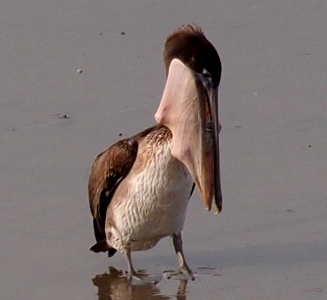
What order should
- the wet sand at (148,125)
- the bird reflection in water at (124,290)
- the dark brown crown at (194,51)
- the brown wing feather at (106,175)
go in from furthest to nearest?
the brown wing feather at (106,175) → the wet sand at (148,125) → the bird reflection in water at (124,290) → the dark brown crown at (194,51)

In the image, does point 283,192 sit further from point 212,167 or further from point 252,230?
point 212,167

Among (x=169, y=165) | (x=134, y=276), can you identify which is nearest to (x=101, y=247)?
(x=134, y=276)

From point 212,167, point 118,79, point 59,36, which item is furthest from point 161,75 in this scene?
point 212,167

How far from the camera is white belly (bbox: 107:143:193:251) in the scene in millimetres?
7738

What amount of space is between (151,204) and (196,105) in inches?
30.0

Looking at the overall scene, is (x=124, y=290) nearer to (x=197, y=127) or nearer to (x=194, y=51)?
(x=197, y=127)

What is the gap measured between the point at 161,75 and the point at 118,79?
386 millimetres

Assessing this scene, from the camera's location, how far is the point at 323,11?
1242cm

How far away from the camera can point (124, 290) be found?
7922 mm

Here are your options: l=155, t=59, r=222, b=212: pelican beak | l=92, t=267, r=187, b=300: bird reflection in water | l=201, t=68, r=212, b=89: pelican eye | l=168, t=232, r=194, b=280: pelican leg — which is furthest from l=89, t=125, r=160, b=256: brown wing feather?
l=201, t=68, r=212, b=89: pelican eye

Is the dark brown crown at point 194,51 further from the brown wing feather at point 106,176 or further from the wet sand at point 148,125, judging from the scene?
the wet sand at point 148,125

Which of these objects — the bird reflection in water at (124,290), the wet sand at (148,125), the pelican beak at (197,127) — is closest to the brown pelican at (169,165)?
the pelican beak at (197,127)

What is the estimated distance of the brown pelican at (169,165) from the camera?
7449 millimetres

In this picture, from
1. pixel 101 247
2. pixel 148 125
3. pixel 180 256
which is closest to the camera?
pixel 180 256
